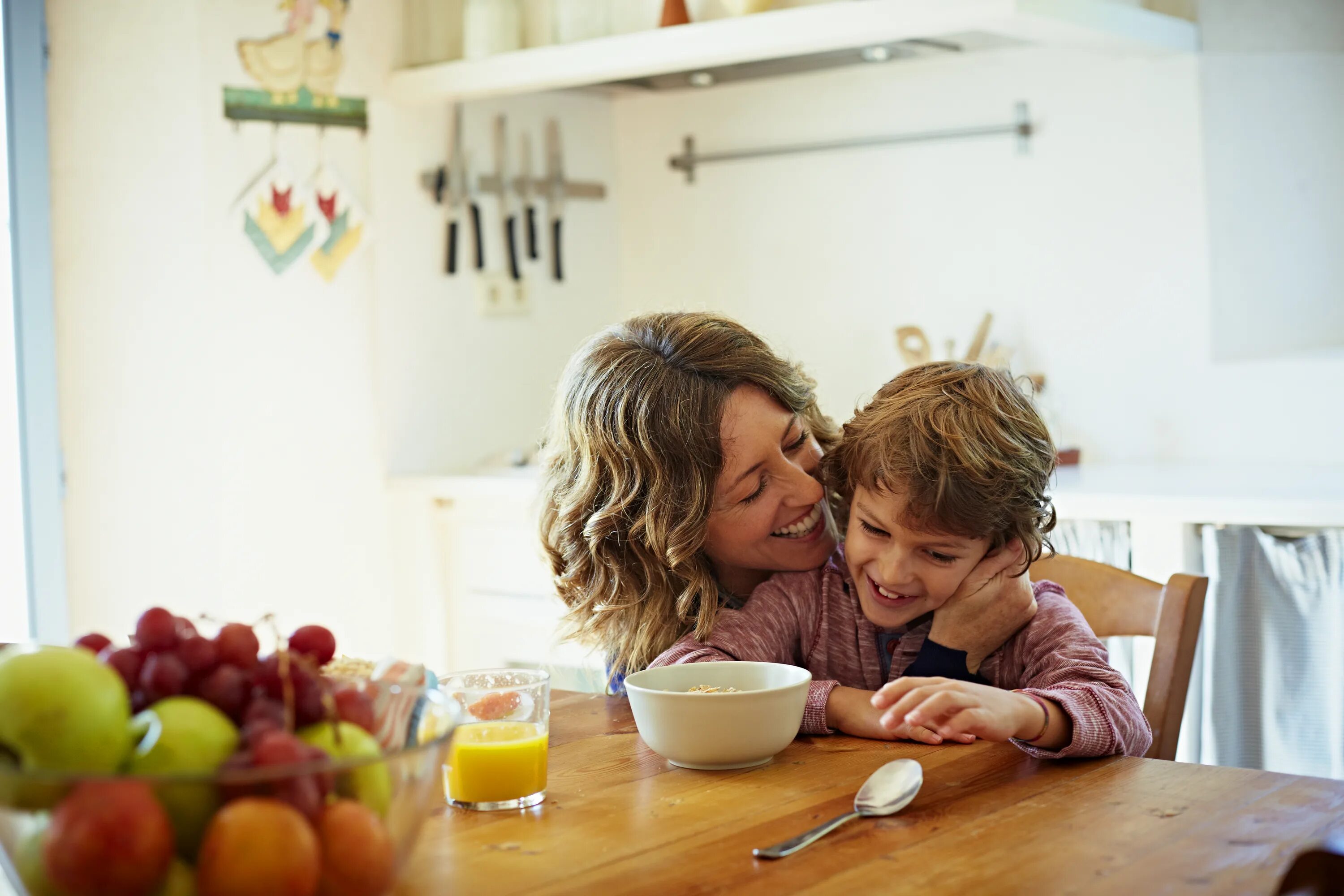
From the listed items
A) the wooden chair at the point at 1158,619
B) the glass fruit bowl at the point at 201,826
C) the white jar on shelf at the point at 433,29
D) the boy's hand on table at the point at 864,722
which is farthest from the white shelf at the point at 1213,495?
the glass fruit bowl at the point at 201,826

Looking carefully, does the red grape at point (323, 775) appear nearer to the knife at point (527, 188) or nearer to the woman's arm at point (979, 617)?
the woman's arm at point (979, 617)

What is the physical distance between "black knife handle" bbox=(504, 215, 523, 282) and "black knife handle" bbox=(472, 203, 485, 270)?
0.07 meters

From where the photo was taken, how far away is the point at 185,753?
25.8 inches

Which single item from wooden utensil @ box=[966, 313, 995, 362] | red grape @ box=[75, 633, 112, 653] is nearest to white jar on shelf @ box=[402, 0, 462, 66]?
wooden utensil @ box=[966, 313, 995, 362]

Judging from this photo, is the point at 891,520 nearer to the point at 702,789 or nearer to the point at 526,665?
the point at 702,789

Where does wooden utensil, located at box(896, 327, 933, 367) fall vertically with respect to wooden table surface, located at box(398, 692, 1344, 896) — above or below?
above

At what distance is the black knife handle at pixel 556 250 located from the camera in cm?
322

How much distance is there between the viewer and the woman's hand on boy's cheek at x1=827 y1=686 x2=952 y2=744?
1121 mm

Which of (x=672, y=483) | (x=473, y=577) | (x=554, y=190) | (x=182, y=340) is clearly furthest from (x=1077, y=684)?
(x=554, y=190)

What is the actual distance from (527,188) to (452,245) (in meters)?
0.28

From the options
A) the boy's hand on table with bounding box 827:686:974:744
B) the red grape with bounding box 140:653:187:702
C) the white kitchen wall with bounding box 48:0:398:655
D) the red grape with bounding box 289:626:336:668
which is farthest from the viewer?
the white kitchen wall with bounding box 48:0:398:655

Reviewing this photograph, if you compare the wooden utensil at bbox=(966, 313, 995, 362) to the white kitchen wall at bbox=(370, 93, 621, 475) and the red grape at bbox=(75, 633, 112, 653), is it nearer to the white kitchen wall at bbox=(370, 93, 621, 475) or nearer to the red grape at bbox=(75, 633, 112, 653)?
the white kitchen wall at bbox=(370, 93, 621, 475)

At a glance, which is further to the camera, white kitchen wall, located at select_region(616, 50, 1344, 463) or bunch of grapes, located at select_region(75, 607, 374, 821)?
white kitchen wall, located at select_region(616, 50, 1344, 463)

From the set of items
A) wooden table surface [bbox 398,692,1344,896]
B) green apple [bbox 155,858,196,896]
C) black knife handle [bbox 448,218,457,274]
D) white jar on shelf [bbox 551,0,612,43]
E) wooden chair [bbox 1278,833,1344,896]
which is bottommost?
wooden table surface [bbox 398,692,1344,896]
